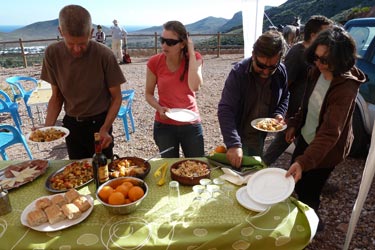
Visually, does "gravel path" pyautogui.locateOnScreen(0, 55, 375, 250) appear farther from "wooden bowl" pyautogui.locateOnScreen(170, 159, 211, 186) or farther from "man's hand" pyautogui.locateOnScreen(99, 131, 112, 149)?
"man's hand" pyautogui.locateOnScreen(99, 131, 112, 149)

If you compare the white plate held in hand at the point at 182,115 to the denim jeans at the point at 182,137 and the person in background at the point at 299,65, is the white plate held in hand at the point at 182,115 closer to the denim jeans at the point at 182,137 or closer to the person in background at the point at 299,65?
the denim jeans at the point at 182,137

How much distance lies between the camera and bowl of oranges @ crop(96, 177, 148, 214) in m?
1.44

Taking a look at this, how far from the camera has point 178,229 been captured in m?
1.39

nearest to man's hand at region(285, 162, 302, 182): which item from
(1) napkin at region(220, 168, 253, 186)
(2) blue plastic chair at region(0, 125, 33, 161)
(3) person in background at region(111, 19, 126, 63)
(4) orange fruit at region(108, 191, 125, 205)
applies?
(1) napkin at region(220, 168, 253, 186)

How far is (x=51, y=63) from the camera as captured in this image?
2137 millimetres

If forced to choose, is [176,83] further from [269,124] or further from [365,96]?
[365,96]

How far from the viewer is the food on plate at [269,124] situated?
2068 millimetres

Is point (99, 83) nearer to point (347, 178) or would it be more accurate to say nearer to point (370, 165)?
→ point (370, 165)

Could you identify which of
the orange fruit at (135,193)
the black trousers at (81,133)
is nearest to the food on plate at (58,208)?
the orange fruit at (135,193)

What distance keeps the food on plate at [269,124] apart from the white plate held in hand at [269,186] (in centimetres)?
48

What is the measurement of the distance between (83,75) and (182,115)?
81cm

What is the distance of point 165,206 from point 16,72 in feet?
41.5

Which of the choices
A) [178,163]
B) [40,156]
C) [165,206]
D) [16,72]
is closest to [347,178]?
[178,163]

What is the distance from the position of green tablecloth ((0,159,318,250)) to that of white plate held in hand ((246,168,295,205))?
0.21 ft
